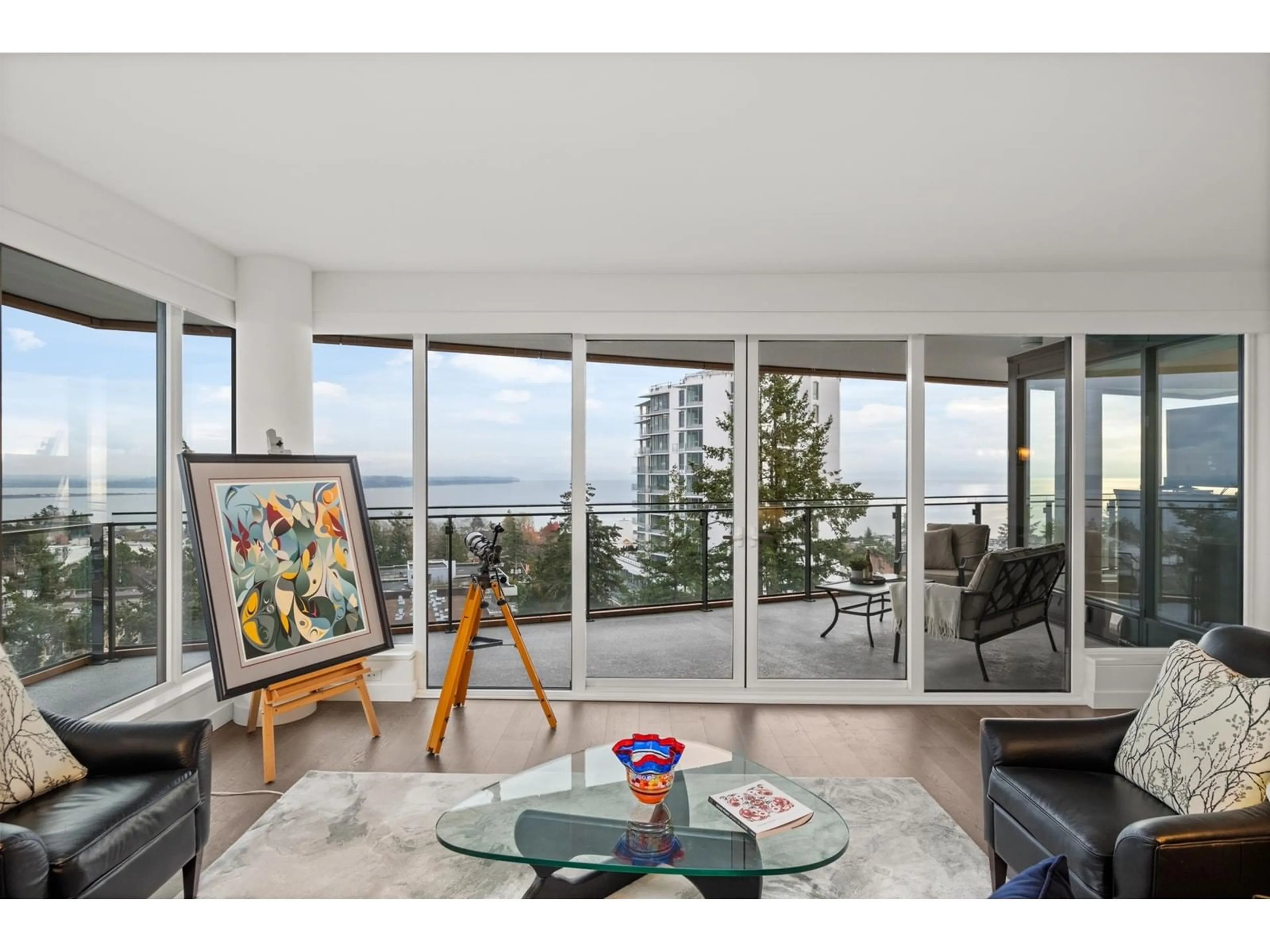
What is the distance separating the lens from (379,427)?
4.54 meters

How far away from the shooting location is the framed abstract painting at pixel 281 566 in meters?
3.34

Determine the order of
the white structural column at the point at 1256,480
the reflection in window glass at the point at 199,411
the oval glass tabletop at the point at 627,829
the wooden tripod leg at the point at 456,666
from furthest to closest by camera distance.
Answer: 1. the white structural column at the point at 1256,480
2. the reflection in window glass at the point at 199,411
3. the wooden tripod leg at the point at 456,666
4. the oval glass tabletop at the point at 627,829

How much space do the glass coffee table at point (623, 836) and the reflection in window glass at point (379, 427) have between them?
7.82 ft

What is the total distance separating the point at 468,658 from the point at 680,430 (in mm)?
1806

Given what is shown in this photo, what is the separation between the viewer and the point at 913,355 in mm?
4484

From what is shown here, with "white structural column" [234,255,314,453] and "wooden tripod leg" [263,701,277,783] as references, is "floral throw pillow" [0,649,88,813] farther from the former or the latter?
"white structural column" [234,255,314,453]

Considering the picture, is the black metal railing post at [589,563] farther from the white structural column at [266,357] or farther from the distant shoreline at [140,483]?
the white structural column at [266,357]

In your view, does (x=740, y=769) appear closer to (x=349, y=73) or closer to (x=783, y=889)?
(x=783, y=889)

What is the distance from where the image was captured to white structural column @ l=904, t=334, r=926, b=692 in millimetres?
4480

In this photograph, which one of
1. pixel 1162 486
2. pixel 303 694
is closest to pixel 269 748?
pixel 303 694

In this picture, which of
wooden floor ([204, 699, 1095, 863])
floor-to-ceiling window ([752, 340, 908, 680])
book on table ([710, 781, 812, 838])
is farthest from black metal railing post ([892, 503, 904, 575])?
book on table ([710, 781, 812, 838])

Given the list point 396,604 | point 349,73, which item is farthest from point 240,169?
point 396,604

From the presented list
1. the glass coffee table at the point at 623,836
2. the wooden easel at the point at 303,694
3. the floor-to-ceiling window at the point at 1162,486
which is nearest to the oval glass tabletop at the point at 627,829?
the glass coffee table at the point at 623,836
